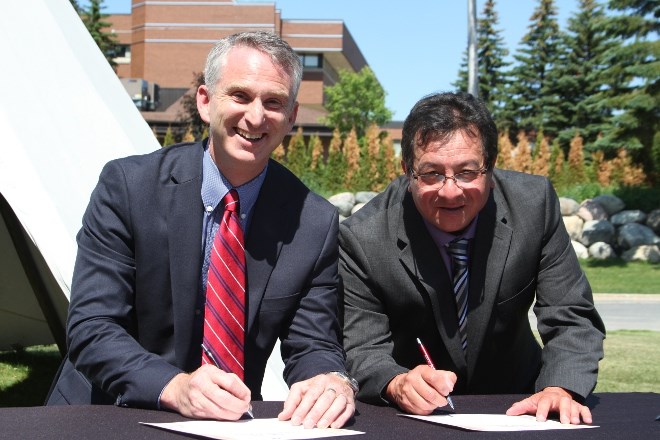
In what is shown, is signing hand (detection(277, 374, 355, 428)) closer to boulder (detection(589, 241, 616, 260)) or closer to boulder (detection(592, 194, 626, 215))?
boulder (detection(589, 241, 616, 260))

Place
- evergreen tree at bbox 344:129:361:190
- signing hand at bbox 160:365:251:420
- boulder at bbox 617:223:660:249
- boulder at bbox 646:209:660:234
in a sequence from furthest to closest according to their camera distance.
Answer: evergreen tree at bbox 344:129:361:190 < boulder at bbox 646:209:660:234 < boulder at bbox 617:223:660:249 < signing hand at bbox 160:365:251:420

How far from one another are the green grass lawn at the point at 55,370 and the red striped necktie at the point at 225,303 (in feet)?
10.00

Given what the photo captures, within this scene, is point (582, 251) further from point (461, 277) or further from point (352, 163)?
point (461, 277)

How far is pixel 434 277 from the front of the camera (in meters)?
2.75

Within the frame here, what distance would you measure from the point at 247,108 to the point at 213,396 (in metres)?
0.88

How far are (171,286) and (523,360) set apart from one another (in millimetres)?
1304

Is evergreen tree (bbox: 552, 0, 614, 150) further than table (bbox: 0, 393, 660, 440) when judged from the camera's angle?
Yes

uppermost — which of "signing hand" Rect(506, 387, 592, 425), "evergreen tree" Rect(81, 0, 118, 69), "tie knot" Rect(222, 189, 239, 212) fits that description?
"evergreen tree" Rect(81, 0, 118, 69)

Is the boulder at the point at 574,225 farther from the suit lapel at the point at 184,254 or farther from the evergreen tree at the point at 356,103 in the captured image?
the evergreen tree at the point at 356,103

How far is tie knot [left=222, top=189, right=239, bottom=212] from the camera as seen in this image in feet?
8.14

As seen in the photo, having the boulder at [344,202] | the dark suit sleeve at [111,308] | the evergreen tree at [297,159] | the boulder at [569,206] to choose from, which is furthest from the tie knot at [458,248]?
the evergreen tree at [297,159]

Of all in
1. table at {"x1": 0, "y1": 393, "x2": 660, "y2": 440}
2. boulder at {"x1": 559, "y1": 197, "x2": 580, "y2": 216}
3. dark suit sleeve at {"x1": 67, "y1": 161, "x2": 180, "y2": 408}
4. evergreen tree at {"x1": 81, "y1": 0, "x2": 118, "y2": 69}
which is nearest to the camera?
table at {"x1": 0, "y1": 393, "x2": 660, "y2": 440}

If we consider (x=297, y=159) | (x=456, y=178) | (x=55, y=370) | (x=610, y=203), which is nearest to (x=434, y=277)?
(x=456, y=178)

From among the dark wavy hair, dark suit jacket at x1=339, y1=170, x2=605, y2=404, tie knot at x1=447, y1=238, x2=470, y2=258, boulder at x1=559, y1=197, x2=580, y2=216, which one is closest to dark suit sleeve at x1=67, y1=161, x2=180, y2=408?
dark suit jacket at x1=339, y1=170, x2=605, y2=404
